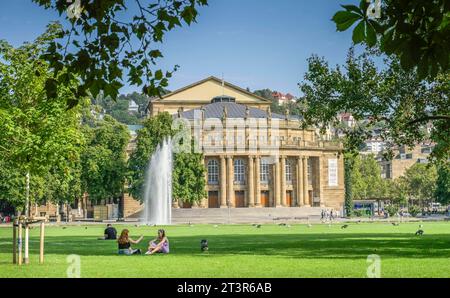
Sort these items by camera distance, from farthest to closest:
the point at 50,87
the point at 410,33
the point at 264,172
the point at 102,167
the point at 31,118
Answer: the point at 264,172, the point at 102,167, the point at 31,118, the point at 50,87, the point at 410,33

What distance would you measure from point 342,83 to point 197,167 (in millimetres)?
60935

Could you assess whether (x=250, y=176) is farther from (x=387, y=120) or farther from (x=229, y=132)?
(x=387, y=120)

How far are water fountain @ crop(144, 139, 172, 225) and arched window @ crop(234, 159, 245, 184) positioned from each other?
31816mm

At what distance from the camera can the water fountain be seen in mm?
88475

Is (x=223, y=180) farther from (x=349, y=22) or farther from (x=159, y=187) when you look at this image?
(x=349, y=22)

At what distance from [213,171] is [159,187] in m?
32.7

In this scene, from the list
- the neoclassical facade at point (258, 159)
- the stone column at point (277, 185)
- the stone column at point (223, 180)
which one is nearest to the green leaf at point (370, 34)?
the neoclassical facade at point (258, 159)

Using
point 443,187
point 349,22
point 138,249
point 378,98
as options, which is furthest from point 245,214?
point 349,22

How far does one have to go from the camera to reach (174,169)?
9406 cm

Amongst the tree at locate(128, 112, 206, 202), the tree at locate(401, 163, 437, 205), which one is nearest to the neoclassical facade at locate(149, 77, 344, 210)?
the tree at locate(128, 112, 206, 202)

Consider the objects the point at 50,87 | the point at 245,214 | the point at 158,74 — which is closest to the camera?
the point at 50,87

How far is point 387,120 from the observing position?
1415 inches
